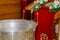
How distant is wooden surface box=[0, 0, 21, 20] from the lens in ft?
6.55

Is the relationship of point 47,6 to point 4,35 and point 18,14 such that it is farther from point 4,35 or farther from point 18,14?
point 18,14

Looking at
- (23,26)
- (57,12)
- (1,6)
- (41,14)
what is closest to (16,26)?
(23,26)

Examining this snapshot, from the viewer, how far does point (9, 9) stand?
2.04 m

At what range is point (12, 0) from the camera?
204 centimetres

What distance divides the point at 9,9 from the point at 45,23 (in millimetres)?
815

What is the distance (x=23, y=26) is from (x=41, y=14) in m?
0.21

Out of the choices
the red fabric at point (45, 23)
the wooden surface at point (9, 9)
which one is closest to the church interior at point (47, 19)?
the red fabric at point (45, 23)

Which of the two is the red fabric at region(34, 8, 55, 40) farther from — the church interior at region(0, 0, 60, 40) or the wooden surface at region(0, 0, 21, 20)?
the wooden surface at region(0, 0, 21, 20)

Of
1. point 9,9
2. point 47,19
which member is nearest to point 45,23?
point 47,19

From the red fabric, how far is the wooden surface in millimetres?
710

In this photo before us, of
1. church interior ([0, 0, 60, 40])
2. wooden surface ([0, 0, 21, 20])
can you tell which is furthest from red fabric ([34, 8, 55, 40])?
wooden surface ([0, 0, 21, 20])

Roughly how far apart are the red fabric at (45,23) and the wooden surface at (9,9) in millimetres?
710

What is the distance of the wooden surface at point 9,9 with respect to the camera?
200cm

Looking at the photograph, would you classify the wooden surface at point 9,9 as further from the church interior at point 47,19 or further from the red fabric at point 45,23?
the red fabric at point 45,23
